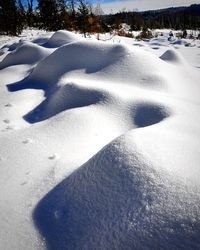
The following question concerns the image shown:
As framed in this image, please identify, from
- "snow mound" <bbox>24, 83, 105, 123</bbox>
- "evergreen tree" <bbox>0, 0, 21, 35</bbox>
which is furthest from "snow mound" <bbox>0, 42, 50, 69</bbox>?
"evergreen tree" <bbox>0, 0, 21, 35</bbox>

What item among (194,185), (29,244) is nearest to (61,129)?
(29,244)

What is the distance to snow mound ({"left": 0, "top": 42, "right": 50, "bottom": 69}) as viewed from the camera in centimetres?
407

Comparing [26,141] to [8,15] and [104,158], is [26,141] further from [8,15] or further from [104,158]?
[8,15]

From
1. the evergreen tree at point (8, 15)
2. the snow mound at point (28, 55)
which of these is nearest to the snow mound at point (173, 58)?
the snow mound at point (28, 55)

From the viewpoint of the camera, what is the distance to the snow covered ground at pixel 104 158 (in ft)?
3.54

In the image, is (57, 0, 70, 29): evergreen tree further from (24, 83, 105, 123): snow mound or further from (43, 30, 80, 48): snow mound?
(24, 83, 105, 123): snow mound

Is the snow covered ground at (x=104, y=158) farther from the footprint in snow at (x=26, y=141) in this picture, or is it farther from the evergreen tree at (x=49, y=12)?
the evergreen tree at (x=49, y=12)

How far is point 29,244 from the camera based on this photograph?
117 cm

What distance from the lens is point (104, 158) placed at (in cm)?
140

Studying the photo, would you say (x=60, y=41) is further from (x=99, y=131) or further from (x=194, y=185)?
(x=194, y=185)

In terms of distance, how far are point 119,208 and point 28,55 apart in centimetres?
367

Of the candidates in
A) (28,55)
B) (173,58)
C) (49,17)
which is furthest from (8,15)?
(173,58)

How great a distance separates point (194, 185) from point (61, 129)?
4.07 feet

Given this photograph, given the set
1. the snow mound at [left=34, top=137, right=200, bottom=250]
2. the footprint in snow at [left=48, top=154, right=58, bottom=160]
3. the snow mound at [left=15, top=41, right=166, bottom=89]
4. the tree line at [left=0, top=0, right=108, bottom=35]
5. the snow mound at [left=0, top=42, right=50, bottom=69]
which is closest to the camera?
the snow mound at [left=34, top=137, right=200, bottom=250]
